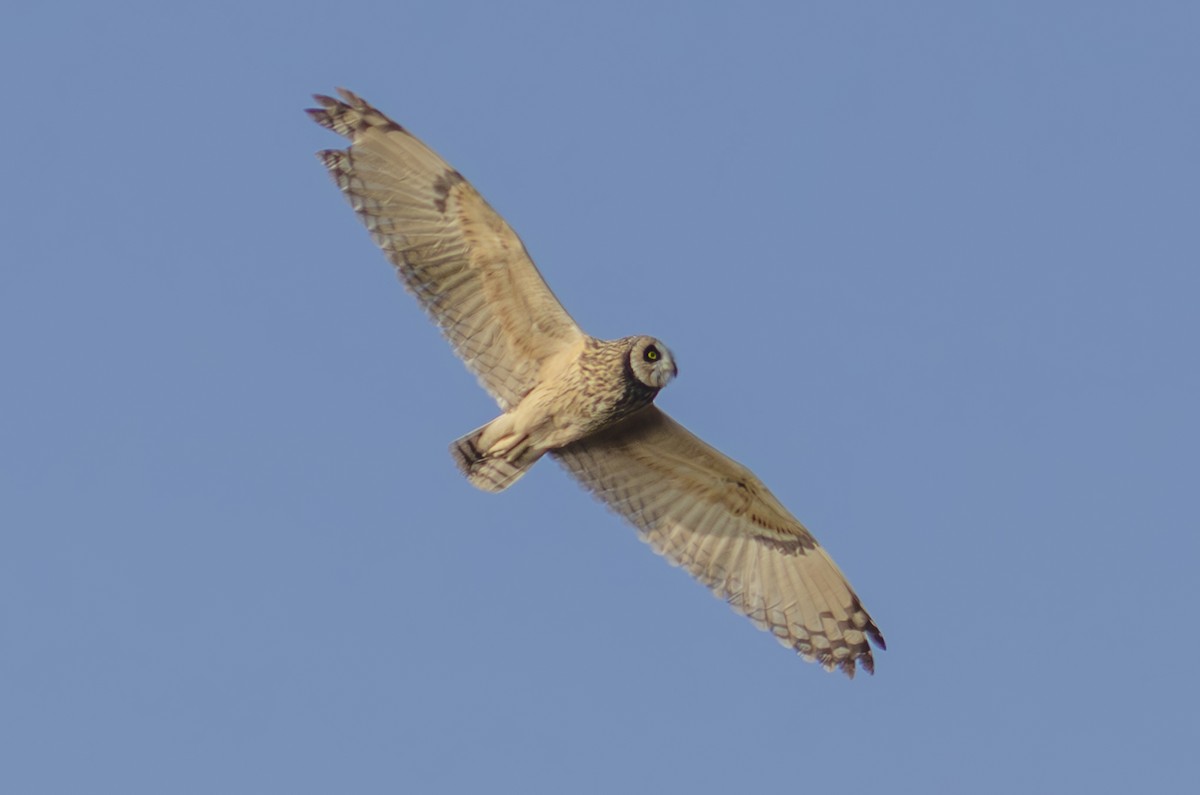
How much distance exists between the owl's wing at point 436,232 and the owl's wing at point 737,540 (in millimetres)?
1198

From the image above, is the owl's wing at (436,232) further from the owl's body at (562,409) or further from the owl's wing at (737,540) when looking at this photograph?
the owl's wing at (737,540)

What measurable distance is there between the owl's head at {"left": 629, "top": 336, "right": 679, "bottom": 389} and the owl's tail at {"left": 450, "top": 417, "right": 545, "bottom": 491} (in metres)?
1.10

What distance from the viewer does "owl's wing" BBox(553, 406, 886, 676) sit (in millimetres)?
16125

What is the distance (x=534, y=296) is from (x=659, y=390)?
3.84 ft

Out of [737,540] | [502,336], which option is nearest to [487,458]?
[502,336]

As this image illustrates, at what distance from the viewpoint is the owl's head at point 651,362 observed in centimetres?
1477

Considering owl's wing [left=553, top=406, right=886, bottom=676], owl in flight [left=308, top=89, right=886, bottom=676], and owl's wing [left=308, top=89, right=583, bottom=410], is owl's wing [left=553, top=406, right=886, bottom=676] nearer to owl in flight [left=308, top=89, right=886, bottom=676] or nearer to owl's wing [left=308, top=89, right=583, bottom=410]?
owl in flight [left=308, top=89, right=886, bottom=676]

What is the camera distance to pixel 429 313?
1547 centimetres

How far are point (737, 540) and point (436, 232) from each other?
135 inches

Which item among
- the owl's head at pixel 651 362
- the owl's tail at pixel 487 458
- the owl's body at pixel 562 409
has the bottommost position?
the owl's tail at pixel 487 458

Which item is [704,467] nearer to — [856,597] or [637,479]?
[637,479]

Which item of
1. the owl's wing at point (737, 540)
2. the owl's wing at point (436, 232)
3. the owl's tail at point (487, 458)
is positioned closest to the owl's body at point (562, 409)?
the owl's tail at point (487, 458)

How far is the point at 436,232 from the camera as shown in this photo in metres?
15.3

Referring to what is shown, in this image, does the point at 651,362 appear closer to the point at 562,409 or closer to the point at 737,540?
the point at 562,409
